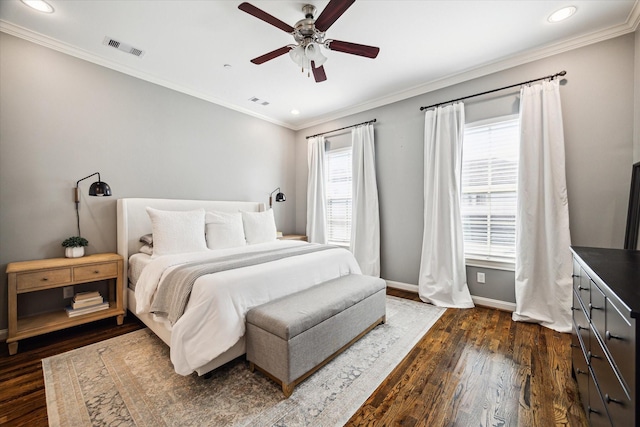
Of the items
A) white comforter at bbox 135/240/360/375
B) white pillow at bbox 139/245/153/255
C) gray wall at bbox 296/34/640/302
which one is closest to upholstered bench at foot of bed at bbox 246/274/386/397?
white comforter at bbox 135/240/360/375

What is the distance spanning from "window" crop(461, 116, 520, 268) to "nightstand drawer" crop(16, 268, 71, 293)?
4.25 meters

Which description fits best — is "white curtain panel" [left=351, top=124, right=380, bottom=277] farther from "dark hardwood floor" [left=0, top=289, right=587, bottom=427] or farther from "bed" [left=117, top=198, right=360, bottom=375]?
"dark hardwood floor" [left=0, top=289, right=587, bottom=427]

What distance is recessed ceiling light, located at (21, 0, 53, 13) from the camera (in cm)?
211

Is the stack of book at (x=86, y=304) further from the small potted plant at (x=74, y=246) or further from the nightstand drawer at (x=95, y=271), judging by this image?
the small potted plant at (x=74, y=246)

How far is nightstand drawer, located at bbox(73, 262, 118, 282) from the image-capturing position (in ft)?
7.99

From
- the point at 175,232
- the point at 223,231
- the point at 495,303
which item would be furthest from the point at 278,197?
the point at 495,303

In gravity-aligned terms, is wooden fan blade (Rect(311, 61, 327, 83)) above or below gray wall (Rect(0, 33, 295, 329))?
above

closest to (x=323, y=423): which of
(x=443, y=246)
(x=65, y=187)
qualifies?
(x=443, y=246)

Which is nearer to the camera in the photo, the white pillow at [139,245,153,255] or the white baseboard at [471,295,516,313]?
the white pillow at [139,245,153,255]

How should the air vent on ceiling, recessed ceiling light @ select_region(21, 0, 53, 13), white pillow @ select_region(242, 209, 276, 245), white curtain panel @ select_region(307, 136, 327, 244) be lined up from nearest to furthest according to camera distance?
1. recessed ceiling light @ select_region(21, 0, 53, 13)
2. white pillow @ select_region(242, 209, 276, 245)
3. the air vent on ceiling
4. white curtain panel @ select_region(307, 136, 327, 244)

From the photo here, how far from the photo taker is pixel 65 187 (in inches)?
106

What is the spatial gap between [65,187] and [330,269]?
9.42ft

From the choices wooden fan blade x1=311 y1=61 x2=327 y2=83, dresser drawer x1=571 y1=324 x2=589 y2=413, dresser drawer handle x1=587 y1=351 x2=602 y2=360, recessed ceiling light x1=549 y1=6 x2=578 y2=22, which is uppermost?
recessed ceiling light x1=549 y1=6 x2=578 y2=22

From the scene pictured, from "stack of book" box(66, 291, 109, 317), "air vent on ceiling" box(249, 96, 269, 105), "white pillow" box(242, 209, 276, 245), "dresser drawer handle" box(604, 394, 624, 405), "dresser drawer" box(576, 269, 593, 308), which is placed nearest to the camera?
"dresser drawer handle" box(604, 394, 624, 405)
